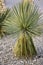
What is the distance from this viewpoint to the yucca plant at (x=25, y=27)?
433cm

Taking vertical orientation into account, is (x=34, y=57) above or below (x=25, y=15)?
below

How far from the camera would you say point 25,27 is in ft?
14.2

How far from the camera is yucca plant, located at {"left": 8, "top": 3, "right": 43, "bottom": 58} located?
433cm

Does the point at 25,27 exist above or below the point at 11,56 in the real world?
above

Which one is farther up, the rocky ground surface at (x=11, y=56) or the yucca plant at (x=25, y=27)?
the yucca plant at (x=25, y=27)

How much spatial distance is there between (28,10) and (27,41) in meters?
0.63

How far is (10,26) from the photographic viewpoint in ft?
14.4

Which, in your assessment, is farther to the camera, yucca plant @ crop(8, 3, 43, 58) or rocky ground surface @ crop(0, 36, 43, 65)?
yucca plant @ crop(8, 3, 43, 58)

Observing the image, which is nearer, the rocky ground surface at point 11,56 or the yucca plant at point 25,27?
the rocky ground surface at point 11,56

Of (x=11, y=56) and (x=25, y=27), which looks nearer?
(x=25, y=27)

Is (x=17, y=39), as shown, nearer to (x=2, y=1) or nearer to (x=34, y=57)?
(x=34, y=57)

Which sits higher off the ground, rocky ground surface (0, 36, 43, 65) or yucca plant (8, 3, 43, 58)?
yucca plant (8, 3, 43, 58)

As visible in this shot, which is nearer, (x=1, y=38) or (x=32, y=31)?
→ (x=32, y=31)

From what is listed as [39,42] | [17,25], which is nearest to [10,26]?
[17,25]
